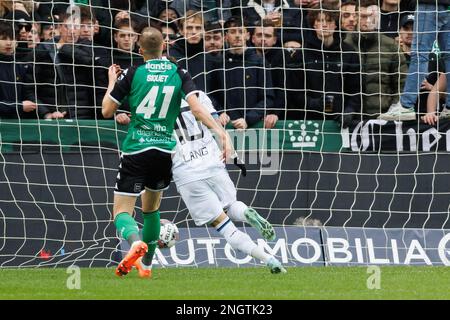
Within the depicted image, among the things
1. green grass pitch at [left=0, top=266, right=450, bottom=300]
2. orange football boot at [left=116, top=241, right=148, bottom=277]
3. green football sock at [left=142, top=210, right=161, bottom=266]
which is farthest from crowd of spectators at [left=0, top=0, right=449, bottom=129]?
orange football boot at [left=116, top=241, right=148, bottom=277]

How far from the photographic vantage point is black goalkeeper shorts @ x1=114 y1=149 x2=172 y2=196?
10.5 metres

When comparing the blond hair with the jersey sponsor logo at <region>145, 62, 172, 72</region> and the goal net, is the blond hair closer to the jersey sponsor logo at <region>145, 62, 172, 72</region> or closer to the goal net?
the jersey sponsor logo at <region>145, 62, 172, 72</region>

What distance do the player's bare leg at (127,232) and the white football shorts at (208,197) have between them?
93cm

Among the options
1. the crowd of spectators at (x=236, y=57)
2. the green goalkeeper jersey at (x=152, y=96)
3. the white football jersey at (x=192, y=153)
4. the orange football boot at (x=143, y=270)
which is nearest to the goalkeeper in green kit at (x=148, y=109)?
the green goalkeeper jersey at (x=152, y=96)

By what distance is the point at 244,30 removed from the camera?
14383 millimetres

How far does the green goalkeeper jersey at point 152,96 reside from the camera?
1047cm

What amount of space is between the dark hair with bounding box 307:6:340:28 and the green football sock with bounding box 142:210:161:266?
449cm

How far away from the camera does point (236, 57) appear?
47.0 feet

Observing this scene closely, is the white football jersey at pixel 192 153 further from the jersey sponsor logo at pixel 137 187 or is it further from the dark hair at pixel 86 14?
the dark hair at pixel 86 14

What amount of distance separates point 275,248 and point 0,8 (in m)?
4.82

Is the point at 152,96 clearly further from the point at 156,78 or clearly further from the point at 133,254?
the point at 133,254

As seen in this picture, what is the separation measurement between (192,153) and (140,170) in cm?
113
